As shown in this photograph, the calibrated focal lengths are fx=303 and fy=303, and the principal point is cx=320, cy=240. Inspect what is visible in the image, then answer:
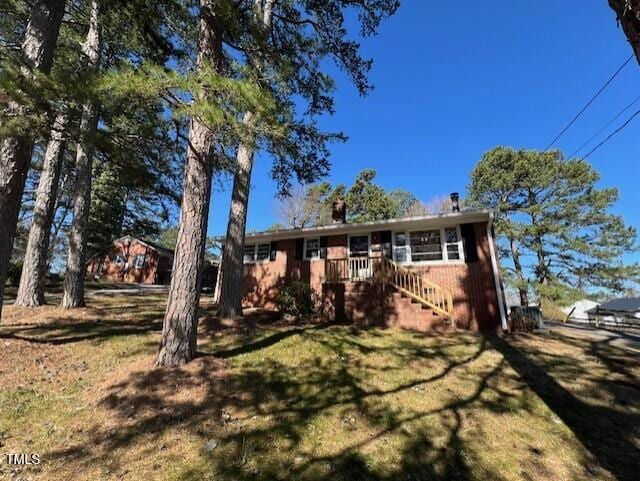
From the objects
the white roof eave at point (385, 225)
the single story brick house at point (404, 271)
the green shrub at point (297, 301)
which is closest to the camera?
the single story brick house at point (404, 271)

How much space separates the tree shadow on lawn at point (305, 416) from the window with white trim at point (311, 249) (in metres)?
6.51

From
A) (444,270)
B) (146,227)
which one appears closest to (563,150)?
(444,270)

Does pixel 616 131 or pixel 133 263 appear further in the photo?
pixel 133 263

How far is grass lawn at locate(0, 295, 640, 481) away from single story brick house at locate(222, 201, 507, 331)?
9.03 feet

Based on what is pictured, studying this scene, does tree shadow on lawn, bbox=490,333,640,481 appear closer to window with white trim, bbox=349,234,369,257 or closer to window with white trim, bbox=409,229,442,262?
window with white trim, bbox=409,229,442,262

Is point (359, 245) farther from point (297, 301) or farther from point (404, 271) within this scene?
point (297, 301)

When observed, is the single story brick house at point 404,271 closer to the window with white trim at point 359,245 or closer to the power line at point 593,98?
the window with white trim at point 359,245

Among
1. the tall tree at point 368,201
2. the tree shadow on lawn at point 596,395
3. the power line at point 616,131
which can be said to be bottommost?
the tree shadow on lawn at point 596,395

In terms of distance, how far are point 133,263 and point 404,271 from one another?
82.7 ft

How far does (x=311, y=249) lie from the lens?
41.3ft

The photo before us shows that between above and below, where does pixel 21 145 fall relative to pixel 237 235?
above

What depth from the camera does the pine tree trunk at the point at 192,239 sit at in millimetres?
4762

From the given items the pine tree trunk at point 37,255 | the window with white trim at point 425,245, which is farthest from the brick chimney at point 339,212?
the pine tree trunk at point 37,255

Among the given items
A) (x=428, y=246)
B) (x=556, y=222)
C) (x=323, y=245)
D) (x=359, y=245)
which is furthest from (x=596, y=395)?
(x=556, y=222)
